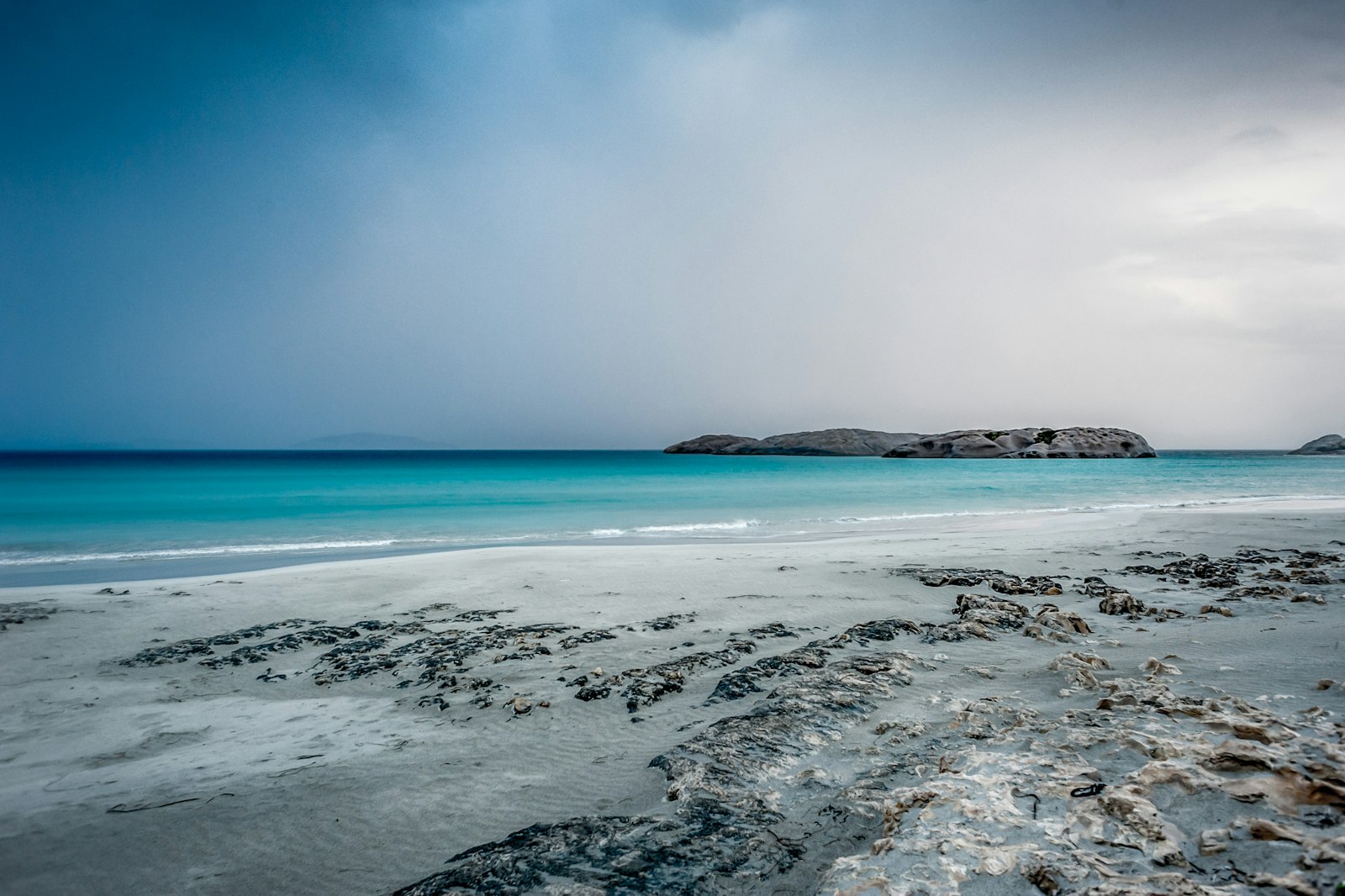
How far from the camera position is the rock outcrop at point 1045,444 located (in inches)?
3391

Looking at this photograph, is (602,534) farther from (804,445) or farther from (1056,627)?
(804,445)

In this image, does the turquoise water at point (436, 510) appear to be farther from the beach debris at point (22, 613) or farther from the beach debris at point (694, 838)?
the beach debris at point (694, 838)

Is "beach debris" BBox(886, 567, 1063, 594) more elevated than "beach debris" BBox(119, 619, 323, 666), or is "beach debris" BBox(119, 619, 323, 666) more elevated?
"beach debris" BBox(886, 567, 1063, 594)

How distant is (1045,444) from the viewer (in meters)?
87.2

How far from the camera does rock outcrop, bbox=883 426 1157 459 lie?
8612cm

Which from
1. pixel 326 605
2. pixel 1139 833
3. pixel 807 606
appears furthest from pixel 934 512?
pixel 1139 833

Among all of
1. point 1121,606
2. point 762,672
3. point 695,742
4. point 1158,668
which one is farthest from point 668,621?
point 1121,606

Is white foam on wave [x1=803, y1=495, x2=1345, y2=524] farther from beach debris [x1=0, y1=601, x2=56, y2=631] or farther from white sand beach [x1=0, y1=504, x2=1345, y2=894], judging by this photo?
beach debris [x1=0, y1=601, x2=56, y2=631]

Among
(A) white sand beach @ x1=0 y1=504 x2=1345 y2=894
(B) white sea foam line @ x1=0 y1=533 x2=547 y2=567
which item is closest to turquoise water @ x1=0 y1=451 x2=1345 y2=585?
(B) white sea foam line @ x1=0 y1=533 x2=547 y2=567

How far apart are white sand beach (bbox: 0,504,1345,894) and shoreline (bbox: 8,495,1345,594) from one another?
4.41m

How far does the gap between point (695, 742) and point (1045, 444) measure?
9982cm

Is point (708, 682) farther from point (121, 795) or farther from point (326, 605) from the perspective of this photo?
point (326, 605)

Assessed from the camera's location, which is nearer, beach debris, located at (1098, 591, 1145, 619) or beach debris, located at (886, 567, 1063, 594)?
beach debris, located at (1098, 591, 1145, 619)

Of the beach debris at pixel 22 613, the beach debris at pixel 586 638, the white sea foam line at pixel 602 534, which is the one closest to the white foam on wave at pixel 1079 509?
the white sea foam line at pixel 602 534
